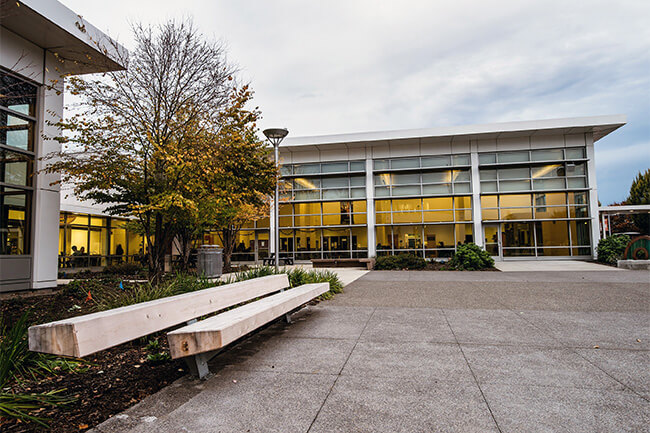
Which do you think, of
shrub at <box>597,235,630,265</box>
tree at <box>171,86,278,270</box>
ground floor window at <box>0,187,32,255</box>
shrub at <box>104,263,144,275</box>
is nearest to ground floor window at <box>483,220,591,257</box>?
shrub at <box>597,235,630,265</box>

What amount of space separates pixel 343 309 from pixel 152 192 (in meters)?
5.02

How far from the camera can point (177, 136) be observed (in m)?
8.48

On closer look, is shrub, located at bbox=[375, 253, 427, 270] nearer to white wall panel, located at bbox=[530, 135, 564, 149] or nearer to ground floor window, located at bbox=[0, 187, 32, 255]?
white wall panel, located at bbox=[530, 135, 564, 149]

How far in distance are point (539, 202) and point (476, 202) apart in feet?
12.6

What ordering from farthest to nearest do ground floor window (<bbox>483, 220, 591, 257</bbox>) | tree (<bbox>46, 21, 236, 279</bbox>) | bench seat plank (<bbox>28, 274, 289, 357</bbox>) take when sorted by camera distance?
ground floor window (<bbox>483, 220, 591, 257</bbox>) < tree (<bbox>46, 21, 236, 279</bbox>) < bench seat plank (<bbox>28, 274, 289, 357</bbox>)

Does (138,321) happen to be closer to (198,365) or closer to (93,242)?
(198,365)

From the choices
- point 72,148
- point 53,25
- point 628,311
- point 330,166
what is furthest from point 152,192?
point 330,166

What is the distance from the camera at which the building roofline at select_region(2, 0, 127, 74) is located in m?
8.54

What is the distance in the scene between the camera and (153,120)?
339 inches

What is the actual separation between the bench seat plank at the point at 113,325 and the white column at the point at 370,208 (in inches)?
849

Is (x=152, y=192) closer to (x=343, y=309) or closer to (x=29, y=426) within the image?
(x=343, y=309)

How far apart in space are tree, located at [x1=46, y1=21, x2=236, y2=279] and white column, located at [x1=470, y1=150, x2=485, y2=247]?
19.3 m

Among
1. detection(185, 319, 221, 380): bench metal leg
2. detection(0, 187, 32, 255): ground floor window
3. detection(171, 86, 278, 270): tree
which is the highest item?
detection(171, 86, 278, 270): tree

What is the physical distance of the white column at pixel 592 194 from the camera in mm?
22594
